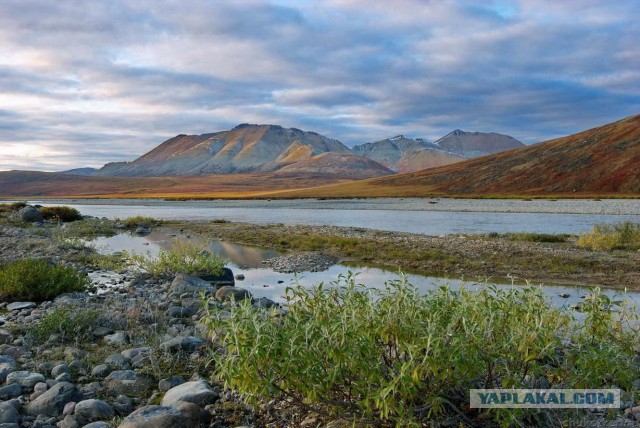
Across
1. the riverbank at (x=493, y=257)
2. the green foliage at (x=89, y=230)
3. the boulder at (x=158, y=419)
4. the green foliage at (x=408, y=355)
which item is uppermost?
the green foliage at (x=408, y=355)

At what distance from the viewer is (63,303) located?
1223 cm

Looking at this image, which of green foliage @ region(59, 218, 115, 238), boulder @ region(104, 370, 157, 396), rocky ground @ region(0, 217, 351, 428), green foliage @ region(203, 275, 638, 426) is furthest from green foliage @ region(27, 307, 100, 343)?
green foliage @ region(59, 218, 115, 238)

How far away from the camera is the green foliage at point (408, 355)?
4.63 meters

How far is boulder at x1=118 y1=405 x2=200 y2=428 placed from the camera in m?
5.50

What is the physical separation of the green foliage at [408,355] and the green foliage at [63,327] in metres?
5.67

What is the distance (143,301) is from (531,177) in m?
136

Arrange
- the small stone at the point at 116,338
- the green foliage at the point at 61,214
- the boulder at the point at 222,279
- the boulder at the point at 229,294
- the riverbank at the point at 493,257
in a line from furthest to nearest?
the green foliage at the point at 61,214 < the riverbank at the point at 493,257 < the boulder at the point at 222,279 < the boulder at the point at 229,294 < the small stone at the point at 116,338

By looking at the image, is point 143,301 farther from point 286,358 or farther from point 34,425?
point 286,358

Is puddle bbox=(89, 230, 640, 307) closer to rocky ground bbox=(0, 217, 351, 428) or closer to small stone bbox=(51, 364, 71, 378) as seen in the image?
rocky ground bbox=(0, 217, 351, 428)

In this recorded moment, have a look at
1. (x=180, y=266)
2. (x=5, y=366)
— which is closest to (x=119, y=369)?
(x=5, y=366)

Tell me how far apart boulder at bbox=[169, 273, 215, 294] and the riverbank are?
8591 mm

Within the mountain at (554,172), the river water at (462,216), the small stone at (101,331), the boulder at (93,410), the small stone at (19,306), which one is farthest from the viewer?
the mountain at (554,172)

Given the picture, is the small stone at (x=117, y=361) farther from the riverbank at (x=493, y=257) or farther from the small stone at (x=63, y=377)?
the riverbank at (x=493, y=257)

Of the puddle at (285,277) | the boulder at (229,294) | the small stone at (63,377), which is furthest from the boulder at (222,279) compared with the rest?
the small stone at (63,377)
